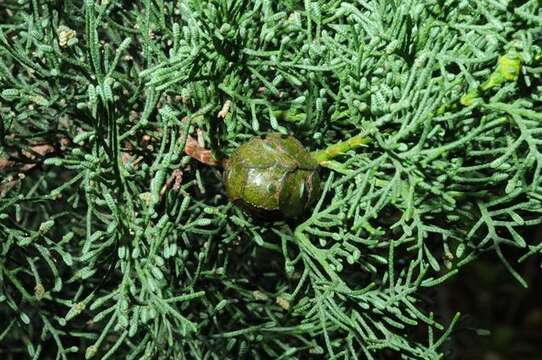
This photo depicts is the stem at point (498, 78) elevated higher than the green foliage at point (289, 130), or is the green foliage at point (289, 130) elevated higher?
the stem at point (498, 78)

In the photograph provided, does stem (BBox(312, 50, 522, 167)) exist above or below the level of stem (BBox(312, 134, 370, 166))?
above

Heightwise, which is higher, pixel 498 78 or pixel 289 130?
pixel 498 78

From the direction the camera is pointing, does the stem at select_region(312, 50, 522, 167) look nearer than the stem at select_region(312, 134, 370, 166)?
Yes

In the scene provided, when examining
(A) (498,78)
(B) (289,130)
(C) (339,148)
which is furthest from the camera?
(B) (289,130)

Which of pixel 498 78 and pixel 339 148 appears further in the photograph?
pixel 339 148

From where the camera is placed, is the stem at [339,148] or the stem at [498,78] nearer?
the stem at [498,78]

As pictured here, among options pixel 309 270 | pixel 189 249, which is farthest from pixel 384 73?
pixel 189 249

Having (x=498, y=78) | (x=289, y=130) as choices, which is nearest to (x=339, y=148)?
(x=289, y=130)

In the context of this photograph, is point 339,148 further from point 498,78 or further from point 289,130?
point 498,78
